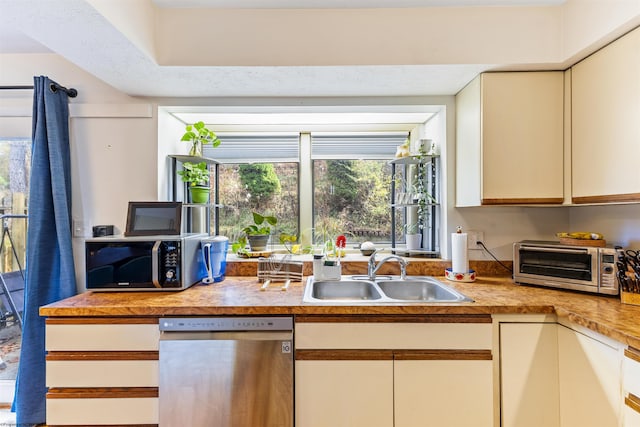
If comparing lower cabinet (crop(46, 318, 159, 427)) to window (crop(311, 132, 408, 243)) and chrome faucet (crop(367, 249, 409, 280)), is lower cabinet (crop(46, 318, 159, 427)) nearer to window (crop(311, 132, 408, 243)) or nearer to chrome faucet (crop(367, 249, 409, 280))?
chrome faucet (crop(367, 249, 409, 280))

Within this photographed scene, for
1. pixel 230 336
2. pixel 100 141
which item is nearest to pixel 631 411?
pixel 230 336

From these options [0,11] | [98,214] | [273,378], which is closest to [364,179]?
[273,378]

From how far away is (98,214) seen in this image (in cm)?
199

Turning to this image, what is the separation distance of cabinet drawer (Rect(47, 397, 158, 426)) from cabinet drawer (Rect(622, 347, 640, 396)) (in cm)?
189

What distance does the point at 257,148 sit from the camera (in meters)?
2.45

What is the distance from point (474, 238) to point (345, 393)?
1316 millimetres

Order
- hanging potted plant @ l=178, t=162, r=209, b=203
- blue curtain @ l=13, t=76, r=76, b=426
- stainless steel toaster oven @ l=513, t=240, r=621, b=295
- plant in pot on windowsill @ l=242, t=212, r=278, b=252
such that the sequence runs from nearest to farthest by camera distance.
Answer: stainless steel toaster oven @ l=513, t=240, r=621, b=295, blue curtain @ l=13, t=76, r=76, b=426, hanging potted plant @ l=178, t=162, r=209, b=203, plant in pot on windowsill @ l=242, t=212, r=278, b=252

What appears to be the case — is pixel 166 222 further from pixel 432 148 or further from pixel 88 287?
pixel 432 148

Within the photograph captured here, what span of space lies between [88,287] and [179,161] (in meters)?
1.02

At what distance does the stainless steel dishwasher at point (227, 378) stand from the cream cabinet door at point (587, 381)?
1232mm

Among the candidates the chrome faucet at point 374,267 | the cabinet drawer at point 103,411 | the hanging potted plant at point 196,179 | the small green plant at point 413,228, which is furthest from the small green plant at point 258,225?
the cabinet drawer at point 103,411

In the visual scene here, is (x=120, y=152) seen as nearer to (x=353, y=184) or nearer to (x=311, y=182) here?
(x=311, y=182)

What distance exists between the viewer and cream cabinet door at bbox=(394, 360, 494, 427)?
53.4 inches

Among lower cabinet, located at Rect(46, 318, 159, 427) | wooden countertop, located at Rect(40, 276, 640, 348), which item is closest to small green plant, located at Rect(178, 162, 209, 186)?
wooden countertop, located at Rect(40, 276, 640, 348)
